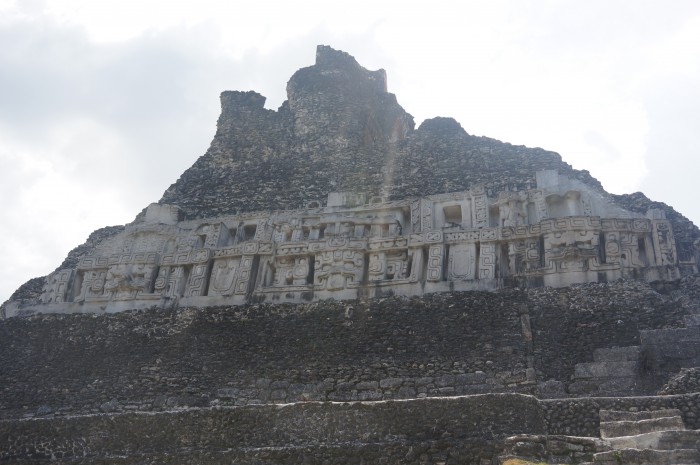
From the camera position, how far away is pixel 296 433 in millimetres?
10008

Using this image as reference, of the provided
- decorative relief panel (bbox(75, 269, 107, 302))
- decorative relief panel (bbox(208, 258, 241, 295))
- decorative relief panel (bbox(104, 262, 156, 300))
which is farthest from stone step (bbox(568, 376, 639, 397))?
decorative relief panel (bbox(75, 269, 107, 302))

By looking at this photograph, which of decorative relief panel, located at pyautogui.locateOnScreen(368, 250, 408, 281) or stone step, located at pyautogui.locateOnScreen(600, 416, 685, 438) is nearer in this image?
stone step, located at pyautogui.locateOnScreen(600, 416, 685, 438)

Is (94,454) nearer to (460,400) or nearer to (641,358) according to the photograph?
(460,400)

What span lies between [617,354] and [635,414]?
323cm

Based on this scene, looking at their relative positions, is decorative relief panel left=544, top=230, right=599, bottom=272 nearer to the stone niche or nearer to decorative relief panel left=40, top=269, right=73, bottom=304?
the stone niche

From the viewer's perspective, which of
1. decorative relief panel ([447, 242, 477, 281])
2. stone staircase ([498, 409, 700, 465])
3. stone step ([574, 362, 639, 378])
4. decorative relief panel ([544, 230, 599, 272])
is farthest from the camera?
decorative relief panel ([447, 242, 477, 281])

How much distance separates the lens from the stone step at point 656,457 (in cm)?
750

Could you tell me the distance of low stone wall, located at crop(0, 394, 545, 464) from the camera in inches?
359

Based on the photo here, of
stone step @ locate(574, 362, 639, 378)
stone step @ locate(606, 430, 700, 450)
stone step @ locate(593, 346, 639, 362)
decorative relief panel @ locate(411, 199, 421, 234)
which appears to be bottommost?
stone step @ locate(606, 430, 700, 450)

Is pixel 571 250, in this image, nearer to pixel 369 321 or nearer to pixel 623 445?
pixel 369 321

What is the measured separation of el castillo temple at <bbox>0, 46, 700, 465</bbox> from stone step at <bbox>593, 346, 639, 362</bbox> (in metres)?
0.04

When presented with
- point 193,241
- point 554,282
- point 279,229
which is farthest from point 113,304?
point 554,282

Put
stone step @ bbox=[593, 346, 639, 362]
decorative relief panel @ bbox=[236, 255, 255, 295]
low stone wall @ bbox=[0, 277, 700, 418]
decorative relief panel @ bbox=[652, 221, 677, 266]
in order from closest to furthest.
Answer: stone step @ bbox=[593, 346, 639, 362] → low stone wall @ bbox=[0, 277, 700, 418] → decorative relief panel @ bbox=[652, 221, 677, 266] → decorative relief panel @ bbox=[236, 255, 255, 295]

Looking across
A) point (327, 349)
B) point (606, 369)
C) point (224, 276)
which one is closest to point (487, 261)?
point (327, 349)
